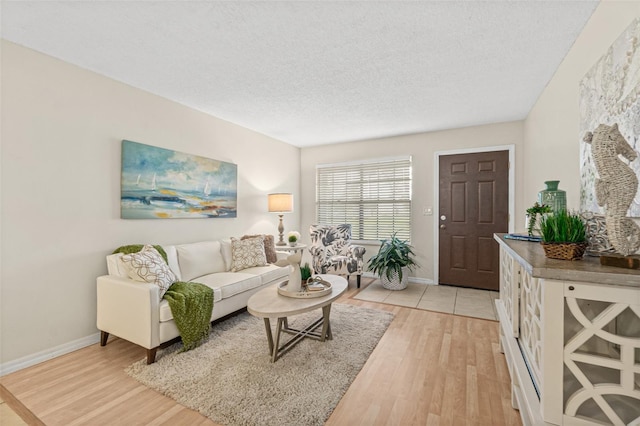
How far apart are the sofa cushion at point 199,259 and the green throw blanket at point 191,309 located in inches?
18.3

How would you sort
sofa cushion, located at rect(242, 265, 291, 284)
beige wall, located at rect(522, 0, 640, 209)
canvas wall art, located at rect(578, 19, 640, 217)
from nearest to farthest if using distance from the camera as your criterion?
canvas wall art, located at rect(578, 19, 640, 217), beige wall, located at rect(522, 0, 640, 209), sofa cushion, located at rect(242, 265, 291, 284)

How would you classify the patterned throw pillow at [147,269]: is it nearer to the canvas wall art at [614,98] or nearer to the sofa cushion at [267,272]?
the sofa cushion at [267,272]

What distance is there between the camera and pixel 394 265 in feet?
13.4

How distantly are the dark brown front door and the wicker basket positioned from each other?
10.5 feet

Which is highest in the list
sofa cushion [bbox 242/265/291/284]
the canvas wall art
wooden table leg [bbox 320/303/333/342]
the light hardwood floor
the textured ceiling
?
the textured ceiling

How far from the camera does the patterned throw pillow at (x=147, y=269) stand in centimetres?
228

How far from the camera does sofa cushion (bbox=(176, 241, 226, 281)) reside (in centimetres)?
296

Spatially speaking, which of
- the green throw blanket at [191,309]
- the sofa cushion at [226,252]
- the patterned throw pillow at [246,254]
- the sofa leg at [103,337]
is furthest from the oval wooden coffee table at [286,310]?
the sofa leg at [103,337]

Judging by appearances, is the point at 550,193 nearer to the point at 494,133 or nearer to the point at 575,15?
the point at 575,15

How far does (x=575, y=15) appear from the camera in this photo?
177 centimetres

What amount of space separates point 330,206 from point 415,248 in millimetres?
1677

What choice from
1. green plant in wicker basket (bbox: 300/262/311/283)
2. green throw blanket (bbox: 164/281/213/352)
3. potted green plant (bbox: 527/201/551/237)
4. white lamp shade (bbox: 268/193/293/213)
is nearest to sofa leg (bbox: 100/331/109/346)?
green throw blanket (bbox: 164/281/213/352)

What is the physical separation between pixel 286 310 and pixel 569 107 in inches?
103

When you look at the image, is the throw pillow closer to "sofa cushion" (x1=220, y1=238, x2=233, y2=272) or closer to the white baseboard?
"sofa cushion" (x1=220, y1=238, x2=233, y2=272)
